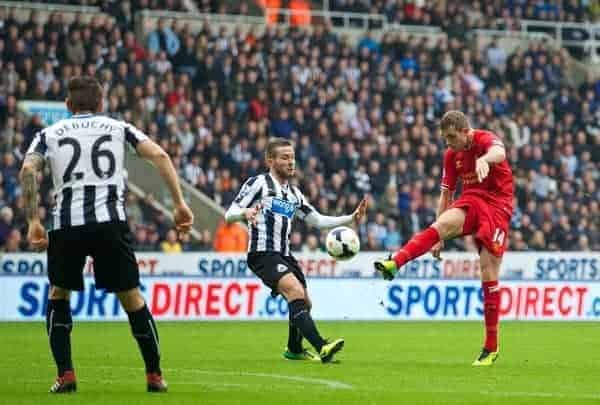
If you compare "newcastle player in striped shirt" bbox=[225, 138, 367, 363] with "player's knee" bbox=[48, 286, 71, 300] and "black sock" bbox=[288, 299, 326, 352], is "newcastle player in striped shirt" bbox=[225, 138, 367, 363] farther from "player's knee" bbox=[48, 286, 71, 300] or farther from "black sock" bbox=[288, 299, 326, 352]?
"player's knee" bbox=[48, 286, 71, 300]

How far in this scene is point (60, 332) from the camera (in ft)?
33.2

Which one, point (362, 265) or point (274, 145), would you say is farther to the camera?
point (362, 265)

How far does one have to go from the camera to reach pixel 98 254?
982 cm

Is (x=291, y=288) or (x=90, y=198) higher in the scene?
(x=90, y=198)

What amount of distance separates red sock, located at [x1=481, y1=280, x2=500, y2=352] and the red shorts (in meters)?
0.31

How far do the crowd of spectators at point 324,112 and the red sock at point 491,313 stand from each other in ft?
41.3

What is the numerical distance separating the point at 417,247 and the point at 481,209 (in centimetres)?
82

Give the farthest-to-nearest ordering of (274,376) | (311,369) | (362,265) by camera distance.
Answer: (362,265) → (311,369) → (274,376)

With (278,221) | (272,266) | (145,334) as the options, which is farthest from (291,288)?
(145,334)

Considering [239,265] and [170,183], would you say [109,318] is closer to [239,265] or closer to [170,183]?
[239,265]

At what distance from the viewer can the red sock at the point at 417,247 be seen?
41.1 ft

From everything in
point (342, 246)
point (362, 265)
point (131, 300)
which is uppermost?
point (342, 246)

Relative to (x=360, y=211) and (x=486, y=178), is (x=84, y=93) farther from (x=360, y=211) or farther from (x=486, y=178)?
(x=486, y=178)

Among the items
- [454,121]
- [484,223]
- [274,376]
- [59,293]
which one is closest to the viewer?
[59,293]
